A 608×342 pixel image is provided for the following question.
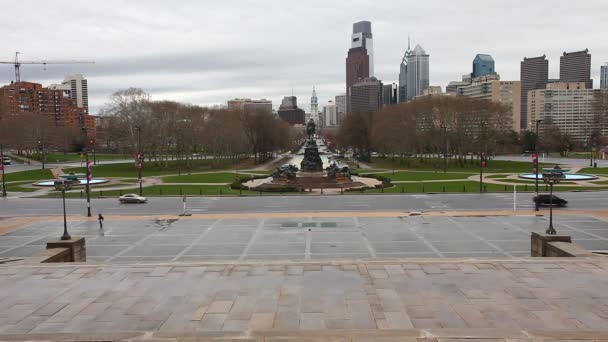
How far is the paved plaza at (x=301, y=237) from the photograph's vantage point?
23.1 m

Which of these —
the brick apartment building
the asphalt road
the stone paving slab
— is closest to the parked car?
the asphalt road

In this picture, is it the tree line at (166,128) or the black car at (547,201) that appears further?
the tree line at (166,128)

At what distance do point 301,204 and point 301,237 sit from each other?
13.3 m

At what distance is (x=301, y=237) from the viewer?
26.9m

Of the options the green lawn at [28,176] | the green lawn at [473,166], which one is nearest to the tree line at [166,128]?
the green lawn at [28,176]

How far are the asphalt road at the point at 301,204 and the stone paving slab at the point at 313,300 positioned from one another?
66.0 ft

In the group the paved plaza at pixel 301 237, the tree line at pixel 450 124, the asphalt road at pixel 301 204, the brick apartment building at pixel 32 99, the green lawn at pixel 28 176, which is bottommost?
the paved plaza at pixel 301 237

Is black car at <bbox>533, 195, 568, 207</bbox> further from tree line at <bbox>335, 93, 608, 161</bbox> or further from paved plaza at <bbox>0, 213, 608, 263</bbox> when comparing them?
tree line at <bbox>335, 93, 608, 161</bbox>

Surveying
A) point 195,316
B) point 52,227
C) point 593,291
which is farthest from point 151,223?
point 593,291

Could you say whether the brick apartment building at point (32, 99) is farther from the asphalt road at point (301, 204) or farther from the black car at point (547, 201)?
the black car at point (547, 201)

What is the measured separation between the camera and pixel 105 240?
88.6ft

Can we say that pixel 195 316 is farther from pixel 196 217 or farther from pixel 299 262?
pixel 196 217

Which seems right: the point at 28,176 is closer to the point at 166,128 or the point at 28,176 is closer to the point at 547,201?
the point at 166,128

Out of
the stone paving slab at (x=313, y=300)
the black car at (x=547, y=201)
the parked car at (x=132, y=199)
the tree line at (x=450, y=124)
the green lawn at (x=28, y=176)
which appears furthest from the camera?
the tree line at (x=450, y=124)
